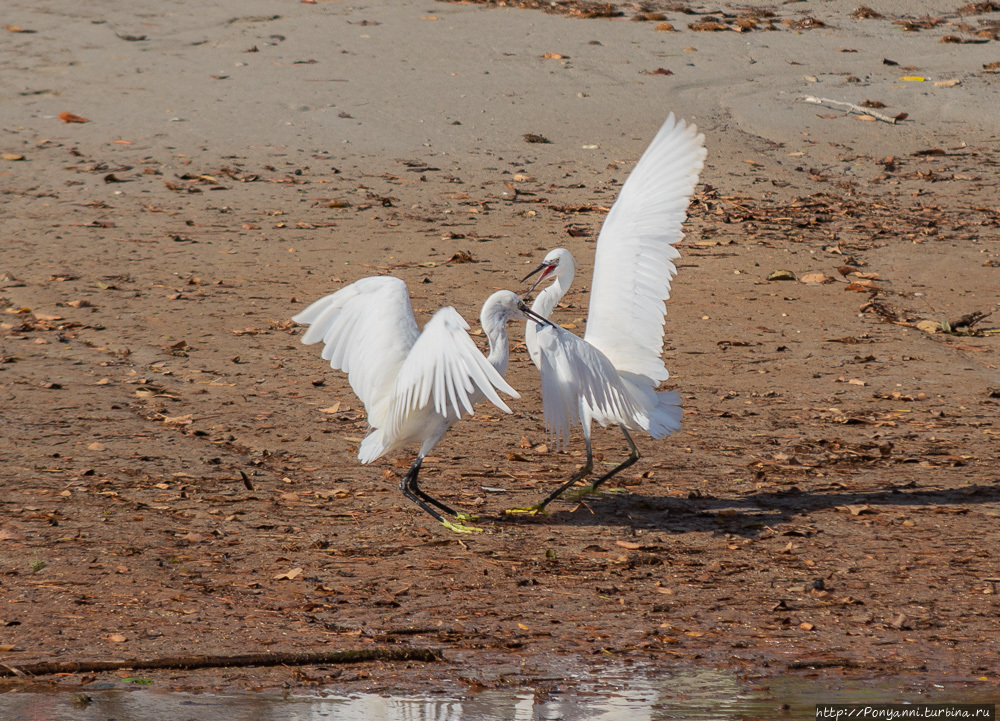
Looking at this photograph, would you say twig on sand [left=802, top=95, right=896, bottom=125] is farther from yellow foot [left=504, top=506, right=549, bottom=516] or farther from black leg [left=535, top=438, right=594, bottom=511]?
yellow foot [left=504, top=506, right=549, bottom=516]

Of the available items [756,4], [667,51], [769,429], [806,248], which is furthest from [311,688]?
[756,4]

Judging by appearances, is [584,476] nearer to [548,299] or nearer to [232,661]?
[548,299]

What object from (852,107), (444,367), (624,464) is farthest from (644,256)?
(852,107)

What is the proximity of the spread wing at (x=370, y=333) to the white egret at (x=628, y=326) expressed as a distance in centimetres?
67

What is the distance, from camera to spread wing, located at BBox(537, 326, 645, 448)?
17.9ft

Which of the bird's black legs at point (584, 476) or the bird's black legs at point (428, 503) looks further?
the bird's black legs at point (584, 476)

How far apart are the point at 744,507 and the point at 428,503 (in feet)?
5.16

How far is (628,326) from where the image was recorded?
6.29 m

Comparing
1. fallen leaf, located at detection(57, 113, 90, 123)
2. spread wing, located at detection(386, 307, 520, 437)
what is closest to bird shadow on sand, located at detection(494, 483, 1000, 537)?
spread wing, located at detection(386, 307, 520, 437)

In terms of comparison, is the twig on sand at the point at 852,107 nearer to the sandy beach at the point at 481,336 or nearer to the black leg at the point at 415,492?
the sandy beach at the point at 481,336

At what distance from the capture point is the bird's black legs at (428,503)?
19.0 ft

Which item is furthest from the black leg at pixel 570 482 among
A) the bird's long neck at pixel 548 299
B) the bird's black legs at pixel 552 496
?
the bird's long neck at pixel 548 299

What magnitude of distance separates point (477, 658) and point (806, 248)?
6381mm

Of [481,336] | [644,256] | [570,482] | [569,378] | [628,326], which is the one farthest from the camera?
[481,336]
